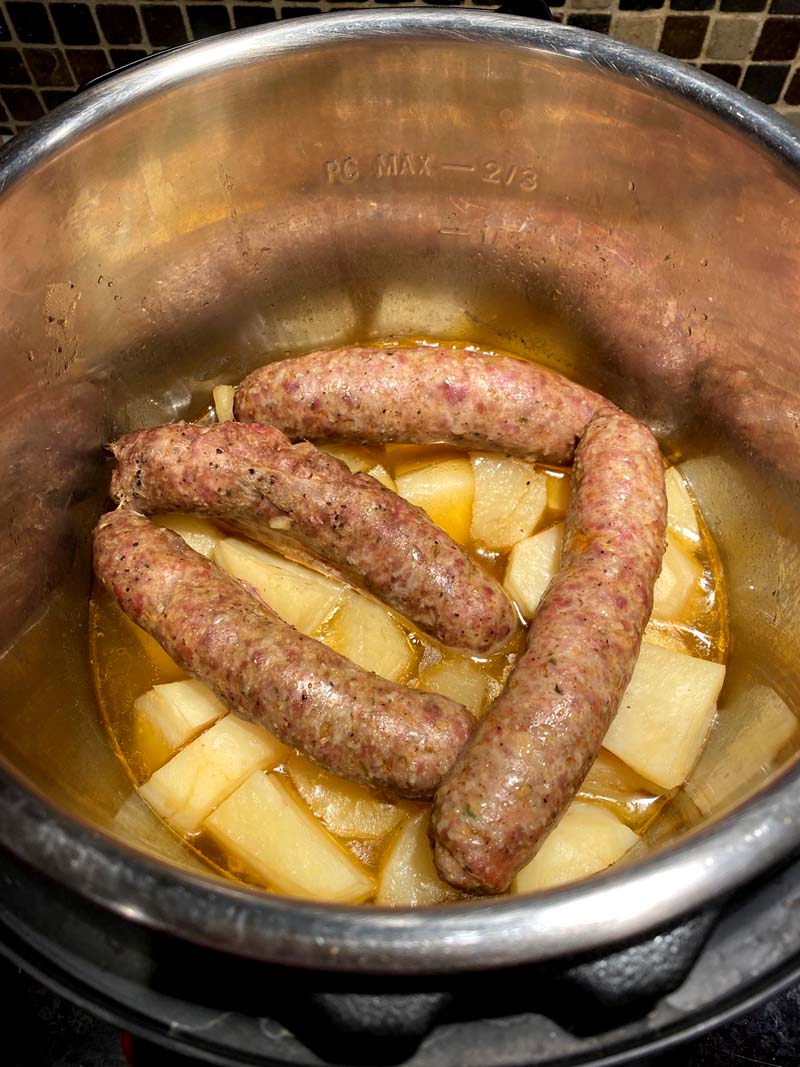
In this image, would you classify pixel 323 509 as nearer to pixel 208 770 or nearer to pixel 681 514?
pixel 208 770

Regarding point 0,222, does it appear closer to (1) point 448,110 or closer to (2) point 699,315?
(1) point 448,110

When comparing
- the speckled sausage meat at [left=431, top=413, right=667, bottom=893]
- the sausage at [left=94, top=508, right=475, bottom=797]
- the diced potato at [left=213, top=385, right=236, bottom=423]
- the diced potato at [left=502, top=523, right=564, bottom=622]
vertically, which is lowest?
the diced potato at [left=502, top=523, right=564, bottom=622]

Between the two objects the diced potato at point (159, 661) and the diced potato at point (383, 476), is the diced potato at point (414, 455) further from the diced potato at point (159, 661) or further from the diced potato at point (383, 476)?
the diced potato at point (159, 661)

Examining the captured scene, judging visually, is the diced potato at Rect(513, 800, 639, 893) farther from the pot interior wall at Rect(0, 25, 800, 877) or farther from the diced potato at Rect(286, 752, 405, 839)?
the diced potato at Rect(286, 752, 405, 839)

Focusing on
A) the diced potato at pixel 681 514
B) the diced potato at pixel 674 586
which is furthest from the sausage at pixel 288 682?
the diced potato at pixel 681 514

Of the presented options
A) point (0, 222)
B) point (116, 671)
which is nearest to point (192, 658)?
point (116, 671)

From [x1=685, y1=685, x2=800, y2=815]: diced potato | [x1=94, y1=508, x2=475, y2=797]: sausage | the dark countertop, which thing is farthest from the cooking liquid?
the dark countertop

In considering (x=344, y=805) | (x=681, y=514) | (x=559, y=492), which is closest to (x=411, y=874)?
(x=344, y=805)

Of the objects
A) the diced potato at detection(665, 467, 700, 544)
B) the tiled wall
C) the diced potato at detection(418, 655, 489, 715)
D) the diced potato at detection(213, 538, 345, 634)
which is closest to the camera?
the diced potato at detection(418, 655, 489, 715)
